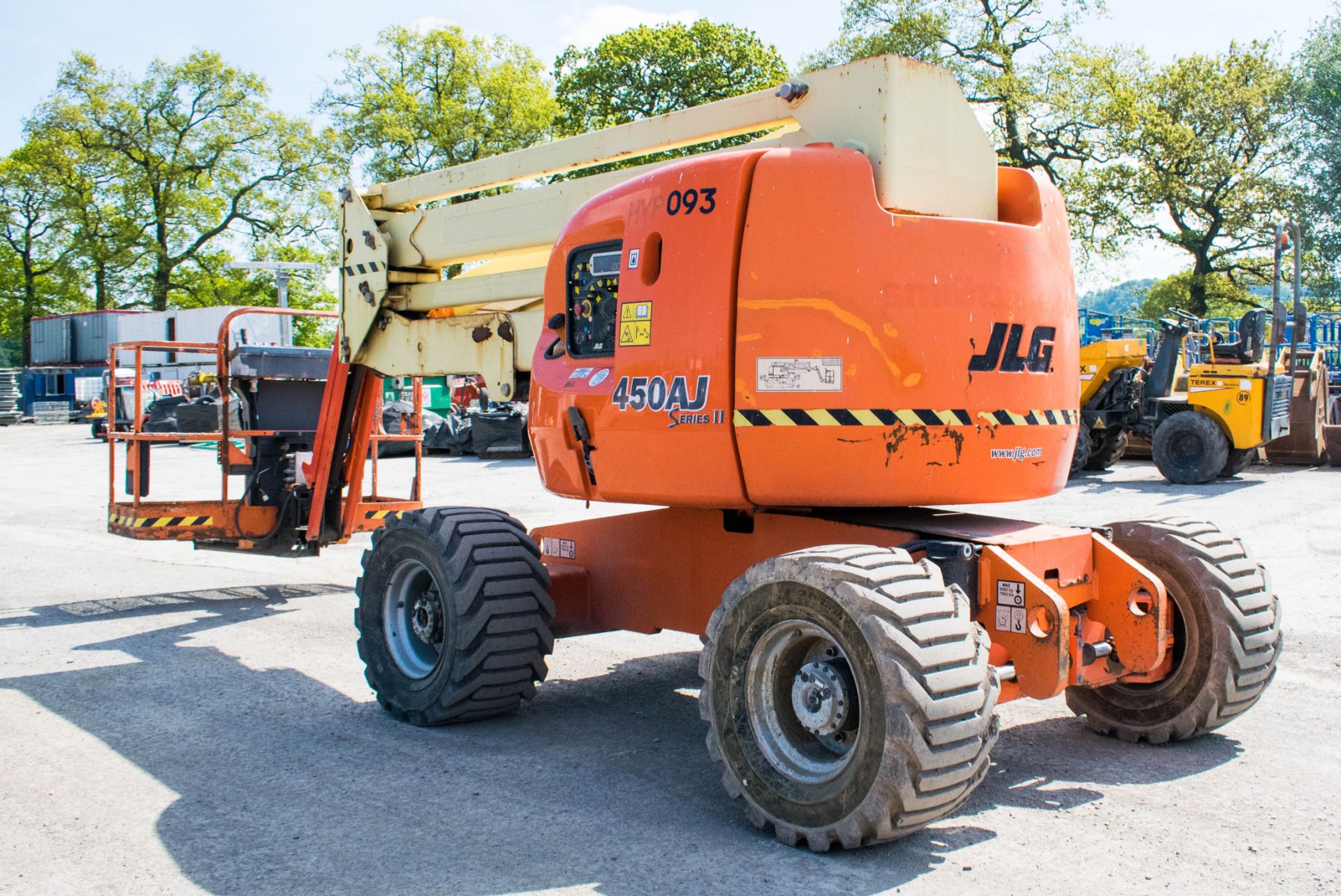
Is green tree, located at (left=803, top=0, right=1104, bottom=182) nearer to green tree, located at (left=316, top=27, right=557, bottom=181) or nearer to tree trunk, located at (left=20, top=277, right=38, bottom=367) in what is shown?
green tree, located at (left=316, top=27, right=557, bottom=181)

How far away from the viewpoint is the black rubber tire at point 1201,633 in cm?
534

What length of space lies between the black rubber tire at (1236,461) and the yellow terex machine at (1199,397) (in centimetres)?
1

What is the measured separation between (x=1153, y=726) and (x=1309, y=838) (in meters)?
1.18

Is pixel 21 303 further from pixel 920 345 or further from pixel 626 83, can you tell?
pixel 920 345

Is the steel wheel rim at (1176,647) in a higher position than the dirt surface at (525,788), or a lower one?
higher

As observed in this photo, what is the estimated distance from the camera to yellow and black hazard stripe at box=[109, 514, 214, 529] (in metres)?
9.56

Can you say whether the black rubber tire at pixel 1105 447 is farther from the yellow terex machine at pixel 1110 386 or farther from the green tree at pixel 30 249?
the green tree at pixel 30 249

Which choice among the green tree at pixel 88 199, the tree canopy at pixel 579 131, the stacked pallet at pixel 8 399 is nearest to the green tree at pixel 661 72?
the tree canopy at pixel 579 131

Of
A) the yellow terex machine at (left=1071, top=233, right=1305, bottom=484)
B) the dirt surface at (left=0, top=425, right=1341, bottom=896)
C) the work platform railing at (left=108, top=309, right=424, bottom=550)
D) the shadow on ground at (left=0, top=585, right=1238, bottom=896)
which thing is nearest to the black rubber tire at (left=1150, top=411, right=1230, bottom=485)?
the yellow terex machine at (left=1071, top=233, right=1305, bottom=484)

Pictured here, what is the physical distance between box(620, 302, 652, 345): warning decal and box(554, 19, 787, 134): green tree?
124 feet

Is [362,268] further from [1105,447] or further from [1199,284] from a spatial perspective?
[1199,284]

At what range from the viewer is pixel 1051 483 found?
530 cm

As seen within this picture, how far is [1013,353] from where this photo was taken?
16.2ft

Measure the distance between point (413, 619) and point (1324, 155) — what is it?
41470 mm
